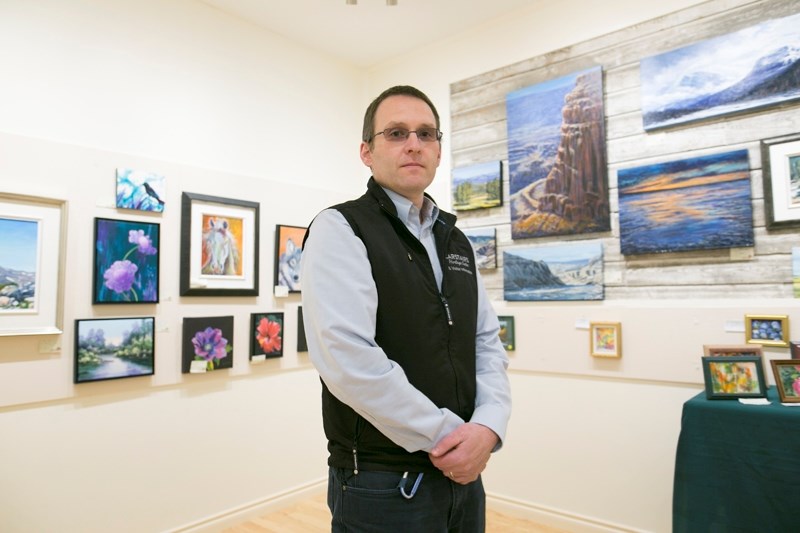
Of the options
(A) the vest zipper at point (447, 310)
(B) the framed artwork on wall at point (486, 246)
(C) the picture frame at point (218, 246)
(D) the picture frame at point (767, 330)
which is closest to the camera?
(A) the vest zipper at point (447, 310)

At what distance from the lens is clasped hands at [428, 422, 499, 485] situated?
1146 mm

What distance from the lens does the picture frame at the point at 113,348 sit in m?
2.64

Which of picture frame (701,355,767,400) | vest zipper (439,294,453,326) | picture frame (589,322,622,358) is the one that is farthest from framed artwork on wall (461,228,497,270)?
vest zipper (439,294,453,326)

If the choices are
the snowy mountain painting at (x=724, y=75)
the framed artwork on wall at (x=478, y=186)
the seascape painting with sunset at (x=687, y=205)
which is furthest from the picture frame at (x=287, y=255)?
the snowy mountain painting at (x=724, y=75)

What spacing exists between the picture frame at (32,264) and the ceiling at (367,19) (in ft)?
5.45

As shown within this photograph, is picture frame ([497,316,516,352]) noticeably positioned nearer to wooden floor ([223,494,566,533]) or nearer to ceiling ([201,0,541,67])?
wooden floor ([223,494,566,533])

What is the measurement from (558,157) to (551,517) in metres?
2.20

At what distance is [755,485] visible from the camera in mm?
2080

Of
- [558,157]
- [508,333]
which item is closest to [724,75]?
[558,157]

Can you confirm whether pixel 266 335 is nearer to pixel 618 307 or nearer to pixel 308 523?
pixel 308 523

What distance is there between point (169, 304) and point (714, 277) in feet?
9.66

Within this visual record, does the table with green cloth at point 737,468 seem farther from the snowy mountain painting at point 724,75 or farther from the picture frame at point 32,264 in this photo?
the picture frame at point 32,264

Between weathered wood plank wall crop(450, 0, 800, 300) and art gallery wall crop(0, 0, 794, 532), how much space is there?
0.26ft

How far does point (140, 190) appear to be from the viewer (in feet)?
9.51
